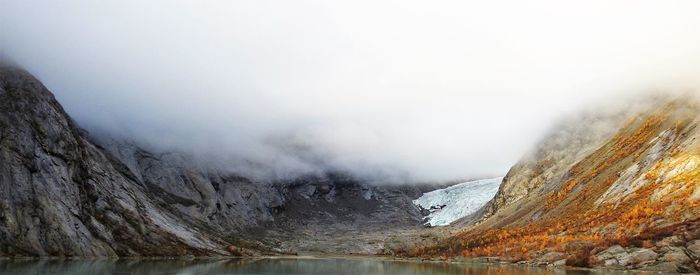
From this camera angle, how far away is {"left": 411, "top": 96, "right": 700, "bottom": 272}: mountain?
78312 millimetres

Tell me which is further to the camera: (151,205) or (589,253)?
(151,205)

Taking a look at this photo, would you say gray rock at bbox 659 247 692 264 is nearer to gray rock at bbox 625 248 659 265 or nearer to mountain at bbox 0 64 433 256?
gray rock at bbox 625 248 659 265

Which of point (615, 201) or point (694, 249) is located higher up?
point (615, 201)

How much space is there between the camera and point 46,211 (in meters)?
98.4

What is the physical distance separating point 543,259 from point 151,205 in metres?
96.7

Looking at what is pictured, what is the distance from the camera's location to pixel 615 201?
109m

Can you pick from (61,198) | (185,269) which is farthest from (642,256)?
(61,198)

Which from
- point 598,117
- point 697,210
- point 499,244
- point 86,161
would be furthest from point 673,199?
point 86,161

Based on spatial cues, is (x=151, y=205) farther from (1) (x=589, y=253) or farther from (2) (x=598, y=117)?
(2) (x=598, y=117)

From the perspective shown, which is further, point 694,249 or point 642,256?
point 642,256

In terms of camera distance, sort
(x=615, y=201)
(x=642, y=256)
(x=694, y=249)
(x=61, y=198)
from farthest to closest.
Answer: (x=615, y=201), (x=61, y=198), (x=642, y=256), (x=694, y=249)

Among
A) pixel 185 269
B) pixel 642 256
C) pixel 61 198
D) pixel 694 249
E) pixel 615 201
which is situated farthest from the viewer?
pixel 615 201

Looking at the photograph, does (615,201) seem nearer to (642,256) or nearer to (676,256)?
(642,256)

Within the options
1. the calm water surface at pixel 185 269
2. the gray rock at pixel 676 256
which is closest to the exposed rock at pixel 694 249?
the gray rock at pixel 676 256
